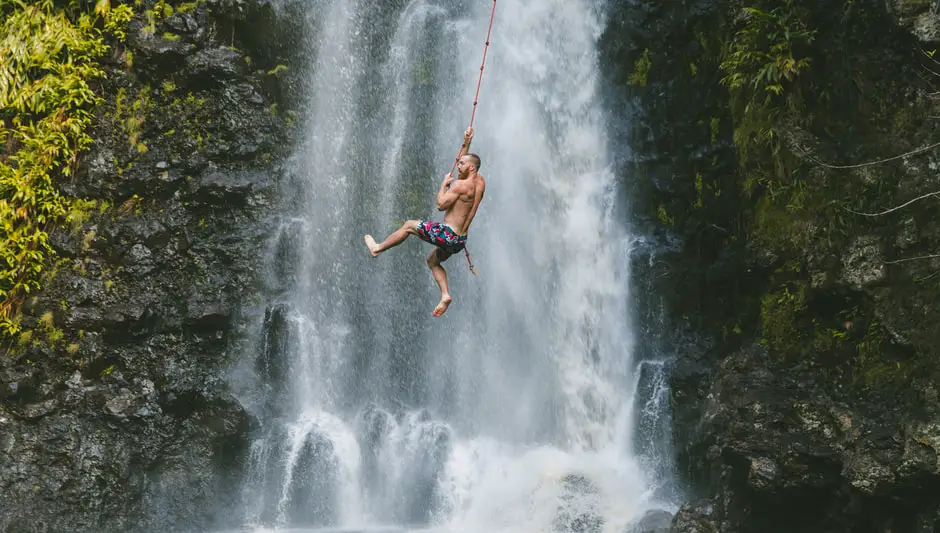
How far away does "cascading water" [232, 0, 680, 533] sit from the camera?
1329cm

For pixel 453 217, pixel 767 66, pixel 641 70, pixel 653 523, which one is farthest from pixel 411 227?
pixel 641 70

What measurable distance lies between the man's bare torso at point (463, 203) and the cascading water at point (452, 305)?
514 cm

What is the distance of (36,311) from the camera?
1278cm

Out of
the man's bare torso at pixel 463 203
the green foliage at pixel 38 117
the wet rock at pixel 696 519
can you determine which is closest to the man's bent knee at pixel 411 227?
the man's bare torso at pixel 463 203

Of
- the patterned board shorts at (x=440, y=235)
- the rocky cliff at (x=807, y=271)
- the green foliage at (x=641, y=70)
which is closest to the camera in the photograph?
the patterned board shorts at (x=440, y=235)

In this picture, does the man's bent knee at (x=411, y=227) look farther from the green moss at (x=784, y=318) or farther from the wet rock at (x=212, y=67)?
the wet rock at (x=212, y=67)

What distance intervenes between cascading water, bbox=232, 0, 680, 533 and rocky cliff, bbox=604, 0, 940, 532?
1.45 m

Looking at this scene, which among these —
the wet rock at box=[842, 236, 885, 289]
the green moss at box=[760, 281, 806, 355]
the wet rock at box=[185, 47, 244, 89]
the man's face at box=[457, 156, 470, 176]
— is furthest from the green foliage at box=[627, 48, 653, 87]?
the man's face at box=[457, 156, 470, 176]

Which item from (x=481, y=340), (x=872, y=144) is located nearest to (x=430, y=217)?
(x=481, y=340)

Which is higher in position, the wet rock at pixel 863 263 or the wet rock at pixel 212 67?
the wet rock at pixel 212 67

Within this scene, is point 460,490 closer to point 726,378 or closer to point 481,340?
point 481,340

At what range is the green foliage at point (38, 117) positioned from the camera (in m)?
12.8

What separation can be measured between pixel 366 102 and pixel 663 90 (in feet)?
17.9

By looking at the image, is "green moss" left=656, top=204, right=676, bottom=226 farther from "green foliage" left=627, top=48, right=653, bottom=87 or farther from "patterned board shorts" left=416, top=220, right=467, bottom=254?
"patterned board shorts" left=416, top=220, right=467, bottom=254
